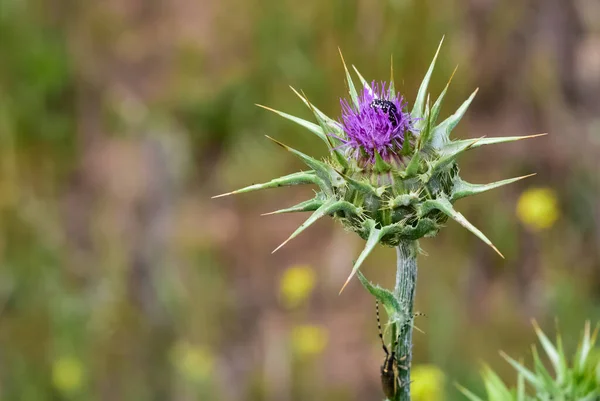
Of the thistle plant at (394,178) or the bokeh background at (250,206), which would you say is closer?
the thistle plant at (394,178)

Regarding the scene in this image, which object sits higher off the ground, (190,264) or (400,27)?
(400,27)

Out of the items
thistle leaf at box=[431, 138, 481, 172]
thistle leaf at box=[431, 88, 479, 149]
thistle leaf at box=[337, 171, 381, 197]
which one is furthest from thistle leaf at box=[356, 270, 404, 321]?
thistle leaf at box=[431, 88, 479, 149]

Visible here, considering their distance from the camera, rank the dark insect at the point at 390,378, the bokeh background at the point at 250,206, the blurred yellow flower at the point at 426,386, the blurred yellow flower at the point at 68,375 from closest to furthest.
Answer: the dark insect at the point at 390,378 → the blurred yellow flower at the point at 426,386 → the blurred yellow flower at the point at 68,375 → the bokeh background at the point at 250,206

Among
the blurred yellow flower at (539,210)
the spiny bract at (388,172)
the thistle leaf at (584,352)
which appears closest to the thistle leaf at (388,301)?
the spiny bract at (388,172)

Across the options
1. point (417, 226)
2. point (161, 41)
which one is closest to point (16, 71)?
point (161, 41)

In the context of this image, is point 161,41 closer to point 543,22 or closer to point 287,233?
point 287,233

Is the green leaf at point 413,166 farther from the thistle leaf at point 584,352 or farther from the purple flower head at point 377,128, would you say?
the thistle leaf at point 584,352

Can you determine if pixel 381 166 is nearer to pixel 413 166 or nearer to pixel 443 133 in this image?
pixel 413 166
